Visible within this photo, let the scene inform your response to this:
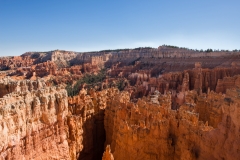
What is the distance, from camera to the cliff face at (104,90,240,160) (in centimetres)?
688

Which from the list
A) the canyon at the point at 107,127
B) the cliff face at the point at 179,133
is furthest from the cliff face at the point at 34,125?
the cliff face at the point at 179,133

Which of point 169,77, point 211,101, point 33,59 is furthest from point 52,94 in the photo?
point 33,59

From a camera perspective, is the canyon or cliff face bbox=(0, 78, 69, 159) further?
cliff face bbox=(0, 78, 69, 159)

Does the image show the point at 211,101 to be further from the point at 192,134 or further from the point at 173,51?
the point at 173,51

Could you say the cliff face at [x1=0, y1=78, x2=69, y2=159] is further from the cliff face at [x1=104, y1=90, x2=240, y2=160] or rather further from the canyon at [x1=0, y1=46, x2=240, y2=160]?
the cliff face at [x1=104, y1=90, x2=240, y2=160]

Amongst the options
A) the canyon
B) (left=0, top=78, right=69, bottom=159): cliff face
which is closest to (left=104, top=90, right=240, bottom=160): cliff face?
the canyon

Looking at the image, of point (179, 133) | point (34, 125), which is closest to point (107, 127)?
point (34, 125)

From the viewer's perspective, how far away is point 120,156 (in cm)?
1007

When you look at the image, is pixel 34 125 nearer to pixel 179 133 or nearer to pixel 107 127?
pixel 179 133

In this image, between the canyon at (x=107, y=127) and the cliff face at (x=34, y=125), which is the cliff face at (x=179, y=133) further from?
the cliff face at (x=34, y=125)

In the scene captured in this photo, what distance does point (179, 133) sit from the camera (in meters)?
9.14

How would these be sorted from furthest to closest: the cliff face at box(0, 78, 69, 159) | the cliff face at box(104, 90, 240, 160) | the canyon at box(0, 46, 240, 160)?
the cliff face at box(0, 78, 69, 159) → the canyon at box(0, 46, 240, 160) → the cliff face at box(104, 90, 240, 160)

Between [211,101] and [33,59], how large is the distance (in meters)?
92.4

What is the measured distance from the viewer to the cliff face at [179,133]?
6883mm
